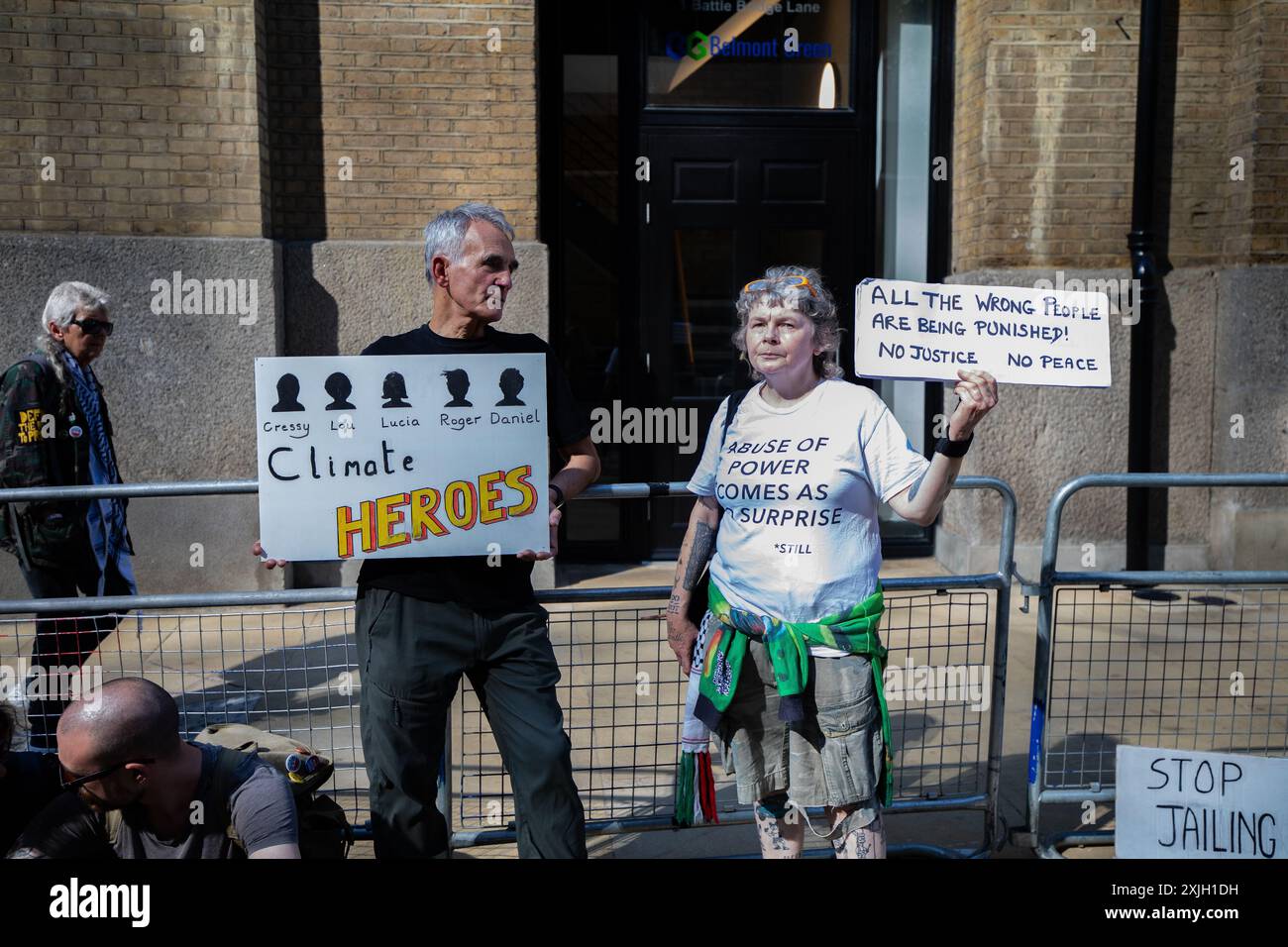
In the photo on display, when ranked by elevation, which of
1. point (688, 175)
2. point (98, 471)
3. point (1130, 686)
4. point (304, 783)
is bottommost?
point (1130, 686)

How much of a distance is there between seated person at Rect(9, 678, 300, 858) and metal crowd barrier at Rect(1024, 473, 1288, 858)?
2.49 metres

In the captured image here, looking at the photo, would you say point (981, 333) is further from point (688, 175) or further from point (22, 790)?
point (688, 175)

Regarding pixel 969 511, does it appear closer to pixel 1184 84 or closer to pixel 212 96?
pixel 1184 84

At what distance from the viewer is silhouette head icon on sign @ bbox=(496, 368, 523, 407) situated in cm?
311

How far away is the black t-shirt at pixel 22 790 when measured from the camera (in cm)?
295

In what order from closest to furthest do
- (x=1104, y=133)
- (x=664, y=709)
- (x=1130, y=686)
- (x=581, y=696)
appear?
1. (x=664, y=709)
2. (x=581, y=696)
3. (x=1130, y=686)
4. (x=1104, y=133)

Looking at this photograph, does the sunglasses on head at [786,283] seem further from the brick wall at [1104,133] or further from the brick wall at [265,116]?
the brick wall at [1104,133]

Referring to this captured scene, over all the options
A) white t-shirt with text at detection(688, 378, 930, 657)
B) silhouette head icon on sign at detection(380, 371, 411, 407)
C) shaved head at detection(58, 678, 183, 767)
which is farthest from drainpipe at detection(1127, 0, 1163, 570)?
shaved head at detection(58, 678, 183, 767)

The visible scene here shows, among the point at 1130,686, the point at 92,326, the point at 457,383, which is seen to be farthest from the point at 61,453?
the point at 1130,686

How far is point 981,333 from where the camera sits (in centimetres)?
304

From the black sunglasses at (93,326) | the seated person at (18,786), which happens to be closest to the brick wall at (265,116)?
the black sunglasses at (93,326)

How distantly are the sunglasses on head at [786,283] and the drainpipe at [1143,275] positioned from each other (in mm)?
5377

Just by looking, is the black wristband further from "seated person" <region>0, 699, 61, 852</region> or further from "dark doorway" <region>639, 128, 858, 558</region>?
"dark doorway" <region>639, 128, 858, 558</region>

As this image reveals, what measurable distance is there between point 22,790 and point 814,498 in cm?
219
